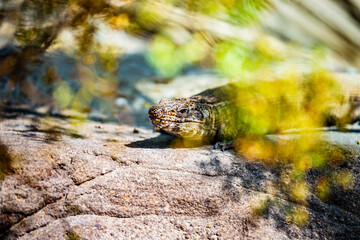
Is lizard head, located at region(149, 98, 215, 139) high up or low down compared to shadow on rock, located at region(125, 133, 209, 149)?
up

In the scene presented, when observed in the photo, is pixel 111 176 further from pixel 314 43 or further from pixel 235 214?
pixel 314 43

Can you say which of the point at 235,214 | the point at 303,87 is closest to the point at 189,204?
the point at 235,214

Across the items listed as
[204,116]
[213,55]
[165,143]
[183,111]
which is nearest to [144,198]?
[165,143]

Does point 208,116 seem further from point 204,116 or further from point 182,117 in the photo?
point 182,117

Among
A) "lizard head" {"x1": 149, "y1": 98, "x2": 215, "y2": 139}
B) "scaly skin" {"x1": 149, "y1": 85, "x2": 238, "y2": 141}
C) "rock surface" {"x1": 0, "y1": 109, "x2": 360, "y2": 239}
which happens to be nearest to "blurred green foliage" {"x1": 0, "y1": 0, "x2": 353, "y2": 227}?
"scaly skin" {"x1": 149, "y1": 85, "x2": 238, "y2": 141}

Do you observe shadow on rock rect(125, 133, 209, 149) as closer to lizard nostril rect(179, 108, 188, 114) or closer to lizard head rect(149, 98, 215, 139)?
lizard head rect(149, 98, 215, 139)
